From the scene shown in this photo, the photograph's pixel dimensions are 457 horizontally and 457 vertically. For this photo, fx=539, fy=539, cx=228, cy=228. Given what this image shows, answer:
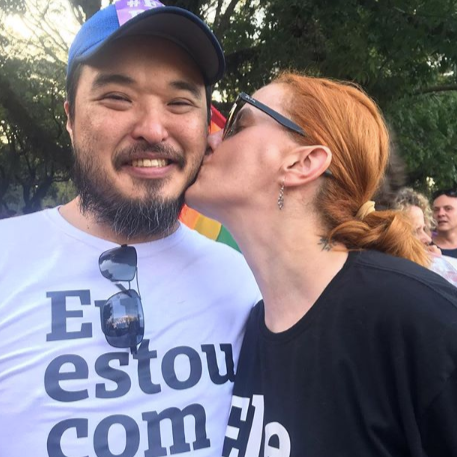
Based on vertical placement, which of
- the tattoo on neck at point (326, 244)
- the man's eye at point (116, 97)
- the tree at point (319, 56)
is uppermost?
the tree at point (319, 56)

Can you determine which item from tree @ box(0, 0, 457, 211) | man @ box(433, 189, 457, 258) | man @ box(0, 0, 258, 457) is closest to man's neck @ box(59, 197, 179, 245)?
man @ box(0, 0, 258, 457)

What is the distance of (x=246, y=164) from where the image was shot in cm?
174

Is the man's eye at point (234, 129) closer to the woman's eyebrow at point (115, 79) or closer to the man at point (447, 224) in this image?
the woman's eyebrow at point (115, 79)

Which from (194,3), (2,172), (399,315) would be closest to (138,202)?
(399,315)

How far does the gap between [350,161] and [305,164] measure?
0.14 meters

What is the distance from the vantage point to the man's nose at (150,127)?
167 cm

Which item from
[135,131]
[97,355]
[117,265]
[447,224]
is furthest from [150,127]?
[447,224]

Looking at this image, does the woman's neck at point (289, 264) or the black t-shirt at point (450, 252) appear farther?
the black t-shirt at point (450, 252)

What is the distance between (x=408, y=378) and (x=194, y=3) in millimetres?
6599

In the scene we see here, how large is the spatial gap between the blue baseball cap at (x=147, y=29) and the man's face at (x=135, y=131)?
0.11ft

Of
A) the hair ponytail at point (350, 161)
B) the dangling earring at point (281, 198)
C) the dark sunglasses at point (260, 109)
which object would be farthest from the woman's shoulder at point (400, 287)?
the dark sunglasses at point (260, 109)

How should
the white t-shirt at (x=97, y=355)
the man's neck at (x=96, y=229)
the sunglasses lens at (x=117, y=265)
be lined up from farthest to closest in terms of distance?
the man's neck at (x=96, y=229)
the sunglasses lens at (x=117, y=265)
the white t-shirt at (x=97, y=355)

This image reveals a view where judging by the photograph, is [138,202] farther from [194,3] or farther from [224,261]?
[194,3]

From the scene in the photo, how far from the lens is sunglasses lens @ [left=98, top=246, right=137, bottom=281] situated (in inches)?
63.1
